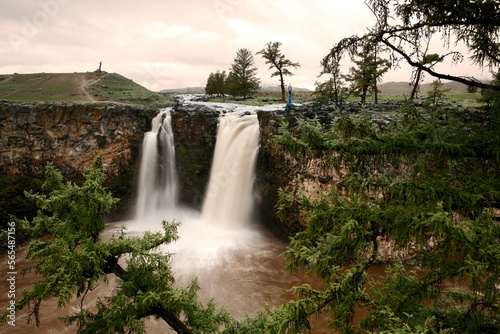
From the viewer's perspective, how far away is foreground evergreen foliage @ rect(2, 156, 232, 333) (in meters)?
4.73

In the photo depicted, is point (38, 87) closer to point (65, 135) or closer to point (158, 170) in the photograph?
point (65, 135)

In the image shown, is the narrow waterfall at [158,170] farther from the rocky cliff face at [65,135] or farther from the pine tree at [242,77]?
the pine tree at [242,77]

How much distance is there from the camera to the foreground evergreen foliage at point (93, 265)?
15.5 feet

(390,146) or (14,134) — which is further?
(14,134)

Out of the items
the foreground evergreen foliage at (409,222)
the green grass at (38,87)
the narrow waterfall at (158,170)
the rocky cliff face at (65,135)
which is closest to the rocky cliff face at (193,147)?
the narrow waterfall at (158,170)

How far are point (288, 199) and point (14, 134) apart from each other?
2198 centimetres

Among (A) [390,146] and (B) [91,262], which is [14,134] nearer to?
(B) [91,262]

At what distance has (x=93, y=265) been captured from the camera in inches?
201

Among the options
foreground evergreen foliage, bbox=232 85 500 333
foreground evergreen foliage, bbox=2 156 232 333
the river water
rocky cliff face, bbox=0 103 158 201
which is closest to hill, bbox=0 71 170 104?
rocky cliff face, bbox=0 103 158 201

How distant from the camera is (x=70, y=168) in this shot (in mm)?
19703

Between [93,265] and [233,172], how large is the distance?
13039 mm

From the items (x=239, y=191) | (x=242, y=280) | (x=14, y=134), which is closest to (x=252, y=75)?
(x=239, y=191)

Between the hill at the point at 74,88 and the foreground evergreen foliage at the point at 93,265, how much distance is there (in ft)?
78.3

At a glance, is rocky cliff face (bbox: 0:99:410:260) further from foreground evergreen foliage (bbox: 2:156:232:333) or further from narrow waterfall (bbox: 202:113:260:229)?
foreground evergreen foliage (bbox: 2:156:232:333)
